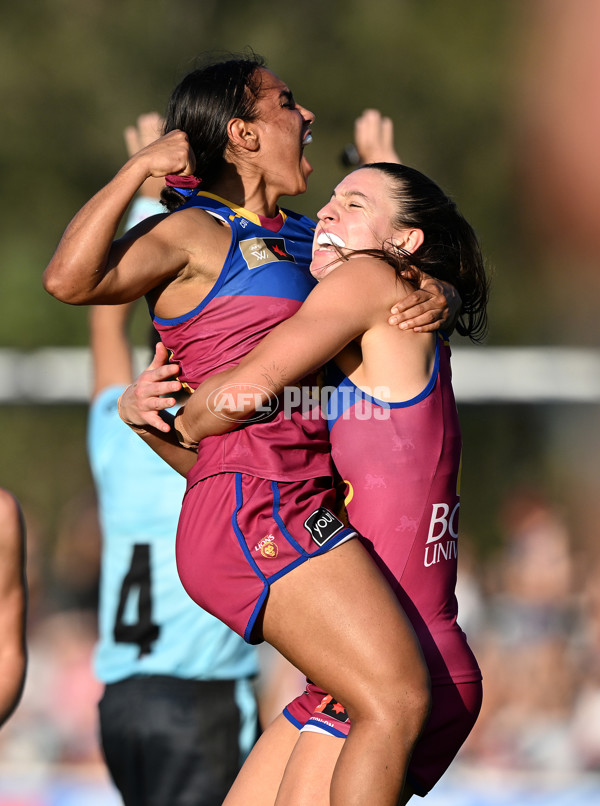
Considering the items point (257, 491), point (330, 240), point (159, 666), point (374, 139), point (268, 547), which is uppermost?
point (374, 139)

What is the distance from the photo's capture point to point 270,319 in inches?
109

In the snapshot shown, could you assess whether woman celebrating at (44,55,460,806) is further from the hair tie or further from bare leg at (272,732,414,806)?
bare leg at (272,732,414,806)

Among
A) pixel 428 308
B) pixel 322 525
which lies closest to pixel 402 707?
pixel 322 525

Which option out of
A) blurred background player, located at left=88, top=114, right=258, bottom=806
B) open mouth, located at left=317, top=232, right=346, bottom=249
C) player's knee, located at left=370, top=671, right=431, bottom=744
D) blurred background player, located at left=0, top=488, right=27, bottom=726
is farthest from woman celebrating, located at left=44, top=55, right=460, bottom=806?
blurred background player, located at left=88, top=114, right=258, bottom=806

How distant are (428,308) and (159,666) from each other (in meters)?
2.14

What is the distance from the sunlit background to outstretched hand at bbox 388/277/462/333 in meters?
6.60

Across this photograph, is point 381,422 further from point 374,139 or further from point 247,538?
point 374,139

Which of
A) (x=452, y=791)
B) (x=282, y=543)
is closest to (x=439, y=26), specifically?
(x=452, y=791)

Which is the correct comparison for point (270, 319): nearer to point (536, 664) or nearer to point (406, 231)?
point (406, 231)

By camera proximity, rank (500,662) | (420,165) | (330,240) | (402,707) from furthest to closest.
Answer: (420,165) → (500,662) → (330,240) → (402,707)

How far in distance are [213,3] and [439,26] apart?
10.2 ft

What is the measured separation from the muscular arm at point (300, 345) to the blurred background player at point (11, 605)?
869 millimetres

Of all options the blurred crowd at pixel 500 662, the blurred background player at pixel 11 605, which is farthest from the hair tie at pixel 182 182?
the blurred crowd at pixel 500 662

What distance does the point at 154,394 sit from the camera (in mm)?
2863
